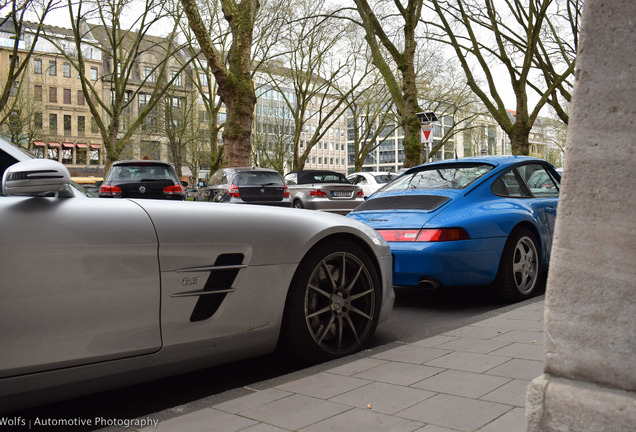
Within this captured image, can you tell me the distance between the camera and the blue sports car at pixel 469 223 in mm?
5477

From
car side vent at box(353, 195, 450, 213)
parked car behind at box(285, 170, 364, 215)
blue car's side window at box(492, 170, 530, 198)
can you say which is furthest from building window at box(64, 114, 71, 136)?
blue car's side window at box(492, 170, 530, 198)

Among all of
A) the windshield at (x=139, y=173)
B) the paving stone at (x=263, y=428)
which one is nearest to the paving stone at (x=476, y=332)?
the paving stone at (x=263, y=428)

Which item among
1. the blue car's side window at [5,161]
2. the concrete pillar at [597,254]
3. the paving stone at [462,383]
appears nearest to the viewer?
the concrete pillar at [597,254]

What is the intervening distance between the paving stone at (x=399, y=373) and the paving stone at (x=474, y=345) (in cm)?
50

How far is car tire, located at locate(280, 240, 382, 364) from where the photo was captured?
355 cm

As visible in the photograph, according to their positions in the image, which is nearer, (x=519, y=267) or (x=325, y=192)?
(x=519, y=267)

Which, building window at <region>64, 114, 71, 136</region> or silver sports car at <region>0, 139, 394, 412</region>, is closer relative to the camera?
silver sports car at <region>0, 139, 394, 412</region>

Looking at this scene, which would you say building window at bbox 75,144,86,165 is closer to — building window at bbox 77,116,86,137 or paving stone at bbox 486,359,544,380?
building window at bbox 77,116,86,137

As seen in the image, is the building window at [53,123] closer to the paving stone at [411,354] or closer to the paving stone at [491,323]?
the paving stone at [491,323]

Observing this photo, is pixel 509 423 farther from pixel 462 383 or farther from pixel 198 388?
pixel 198 388

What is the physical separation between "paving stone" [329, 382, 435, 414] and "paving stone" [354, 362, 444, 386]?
0.34 ft

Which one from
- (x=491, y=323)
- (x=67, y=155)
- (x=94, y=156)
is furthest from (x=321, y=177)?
(x=67, y=155)

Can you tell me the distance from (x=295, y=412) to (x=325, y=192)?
15.4 meters

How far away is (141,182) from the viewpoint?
1343 cm
